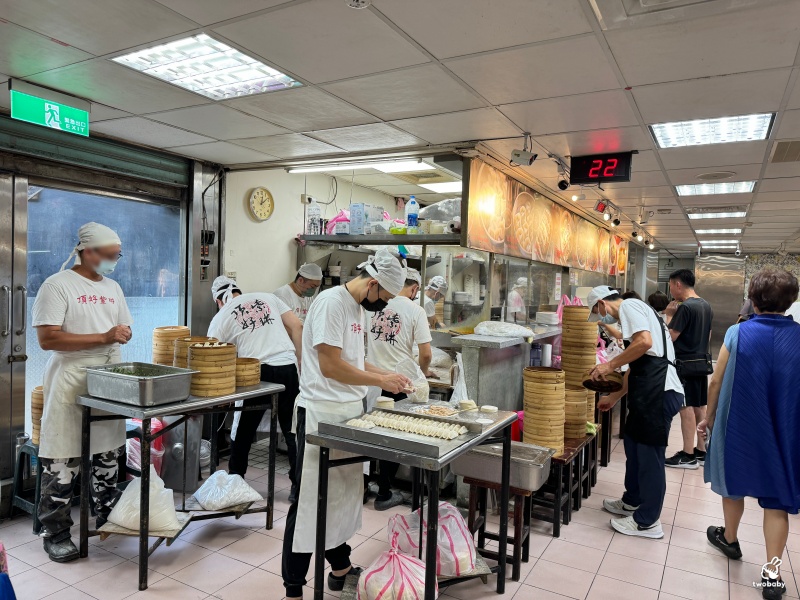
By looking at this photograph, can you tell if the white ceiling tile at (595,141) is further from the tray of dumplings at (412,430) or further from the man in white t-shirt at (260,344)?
the man in white t-shirt at (260,344)

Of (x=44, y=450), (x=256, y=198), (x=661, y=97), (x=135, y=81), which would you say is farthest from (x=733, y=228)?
(x=44, y=450)

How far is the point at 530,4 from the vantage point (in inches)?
82.0

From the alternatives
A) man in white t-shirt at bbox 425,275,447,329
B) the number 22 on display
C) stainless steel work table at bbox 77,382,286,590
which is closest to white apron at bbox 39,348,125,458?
stainless steel work table at bbox 77,382,286,590

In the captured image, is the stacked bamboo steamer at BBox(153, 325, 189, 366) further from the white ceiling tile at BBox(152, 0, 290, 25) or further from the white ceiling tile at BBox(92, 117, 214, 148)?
the white ceiling tile at BBox(152, 0, 290, 25)

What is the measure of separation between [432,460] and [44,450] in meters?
2.43

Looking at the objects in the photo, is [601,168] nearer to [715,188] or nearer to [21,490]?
[715,188]

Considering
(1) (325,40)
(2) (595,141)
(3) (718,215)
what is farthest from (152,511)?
(3) (718,215)

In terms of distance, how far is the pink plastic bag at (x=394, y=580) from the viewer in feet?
7.92

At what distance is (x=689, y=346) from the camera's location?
208 inches

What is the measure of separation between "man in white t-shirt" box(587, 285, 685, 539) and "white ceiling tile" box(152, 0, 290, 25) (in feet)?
Answer: 9.42

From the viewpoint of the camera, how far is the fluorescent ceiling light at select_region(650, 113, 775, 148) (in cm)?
348

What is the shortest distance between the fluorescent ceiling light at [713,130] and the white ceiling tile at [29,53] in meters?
3.46

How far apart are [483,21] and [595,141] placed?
81.6 inches

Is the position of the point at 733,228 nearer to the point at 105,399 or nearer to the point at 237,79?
the point at 237,79
